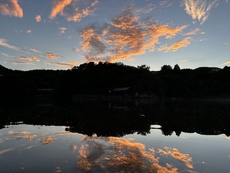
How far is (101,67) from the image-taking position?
4363 inches

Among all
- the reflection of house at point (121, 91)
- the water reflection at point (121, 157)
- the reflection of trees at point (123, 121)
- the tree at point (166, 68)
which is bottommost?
the water reflection at point (121, 157)

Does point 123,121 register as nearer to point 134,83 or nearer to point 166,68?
point 134,83

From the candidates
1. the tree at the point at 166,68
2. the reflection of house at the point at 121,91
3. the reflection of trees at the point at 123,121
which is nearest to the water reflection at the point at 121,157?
the reflection of trees at the point at 123,121

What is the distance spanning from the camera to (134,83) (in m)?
85.8

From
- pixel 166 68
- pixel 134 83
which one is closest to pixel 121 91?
pixel 134 83

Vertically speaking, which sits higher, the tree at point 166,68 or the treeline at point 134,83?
the tree at point 166,68

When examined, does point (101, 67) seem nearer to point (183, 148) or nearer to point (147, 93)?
point (147, 93)

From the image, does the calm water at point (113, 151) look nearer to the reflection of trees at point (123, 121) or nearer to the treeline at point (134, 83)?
the reflection of trees at point (123, 121)

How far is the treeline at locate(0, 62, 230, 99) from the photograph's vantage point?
8800 cm

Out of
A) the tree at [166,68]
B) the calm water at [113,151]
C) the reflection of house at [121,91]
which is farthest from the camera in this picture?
the tree at [166,68]

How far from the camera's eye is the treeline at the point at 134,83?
8800 centimetres

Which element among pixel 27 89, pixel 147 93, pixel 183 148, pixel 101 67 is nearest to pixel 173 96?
pixel 147 93

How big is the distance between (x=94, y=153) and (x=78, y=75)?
101 metres

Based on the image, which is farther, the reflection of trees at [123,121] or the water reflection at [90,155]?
the reflection of trees at [123,121]
